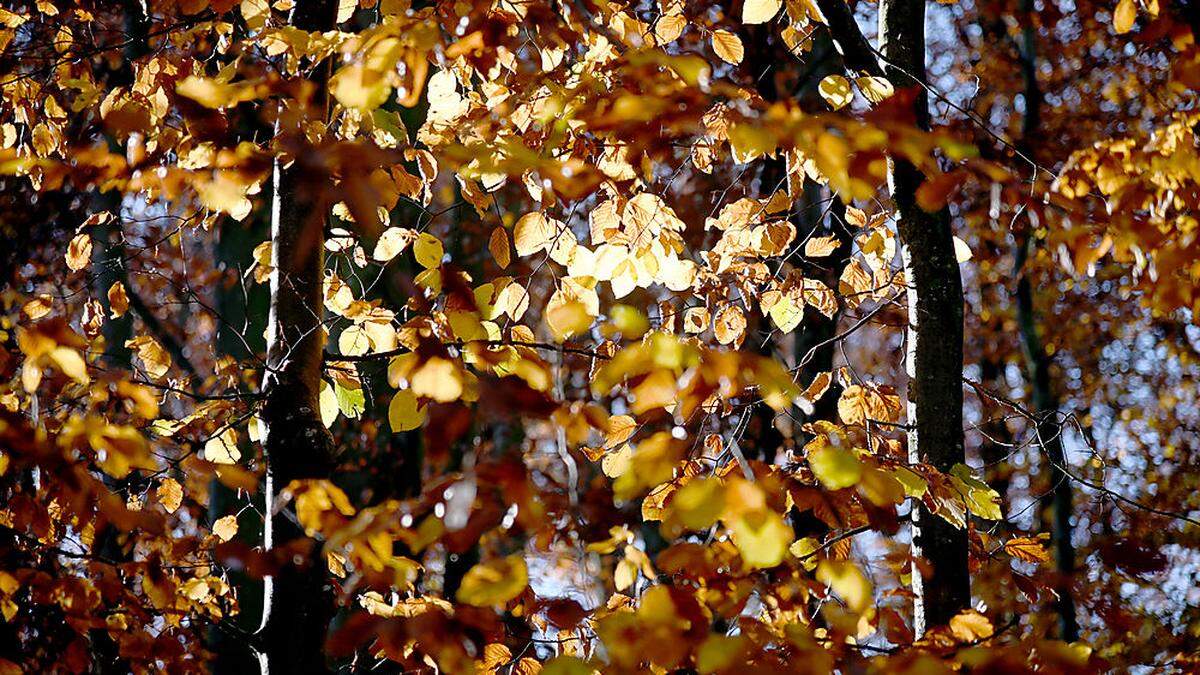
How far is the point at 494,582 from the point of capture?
1458mm

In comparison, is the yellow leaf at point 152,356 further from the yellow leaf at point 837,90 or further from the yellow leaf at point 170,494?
the yellow leaf at point 837,90

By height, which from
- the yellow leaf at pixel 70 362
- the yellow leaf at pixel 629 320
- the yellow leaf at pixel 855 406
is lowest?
the yellow leaf at pixel 70 362

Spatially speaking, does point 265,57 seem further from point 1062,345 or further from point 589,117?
point 1062,345

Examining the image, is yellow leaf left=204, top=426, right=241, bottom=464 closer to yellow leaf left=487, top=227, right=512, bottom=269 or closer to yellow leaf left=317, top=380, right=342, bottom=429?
yellow leaf left=317, top=380, right=342, bottom=429

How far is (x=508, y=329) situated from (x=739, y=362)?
1.18m

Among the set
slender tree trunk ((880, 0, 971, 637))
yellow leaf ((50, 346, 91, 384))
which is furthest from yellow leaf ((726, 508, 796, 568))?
slender tree trunk ((880, 0, 971, 637))

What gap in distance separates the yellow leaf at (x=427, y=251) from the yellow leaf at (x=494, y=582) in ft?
3.81

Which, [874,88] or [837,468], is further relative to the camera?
[874,88]

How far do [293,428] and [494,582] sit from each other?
1.00m

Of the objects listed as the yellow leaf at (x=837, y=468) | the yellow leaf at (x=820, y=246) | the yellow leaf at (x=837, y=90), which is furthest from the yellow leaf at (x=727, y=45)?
the yellow leaf at (x=837, y=468)

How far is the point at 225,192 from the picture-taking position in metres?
1.50

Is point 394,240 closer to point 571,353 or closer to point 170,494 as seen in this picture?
point 571,353

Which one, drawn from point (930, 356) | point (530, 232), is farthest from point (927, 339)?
point (530, 232)

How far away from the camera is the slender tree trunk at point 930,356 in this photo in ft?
8.02
